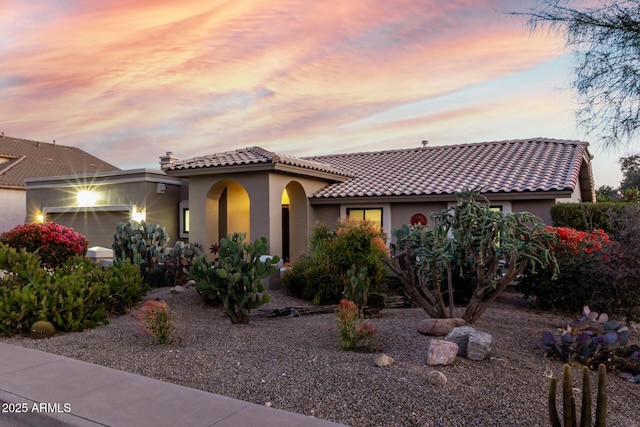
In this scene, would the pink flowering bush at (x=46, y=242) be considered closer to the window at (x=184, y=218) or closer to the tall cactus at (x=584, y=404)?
the window at (x=184, y=218)

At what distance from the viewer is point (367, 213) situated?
54.2 ft

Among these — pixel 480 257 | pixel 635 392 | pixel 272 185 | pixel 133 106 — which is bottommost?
pixel 635 392

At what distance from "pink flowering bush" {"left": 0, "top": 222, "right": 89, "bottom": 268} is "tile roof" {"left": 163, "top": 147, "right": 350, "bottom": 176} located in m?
3.94

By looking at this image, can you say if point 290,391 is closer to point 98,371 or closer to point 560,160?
point 98,371

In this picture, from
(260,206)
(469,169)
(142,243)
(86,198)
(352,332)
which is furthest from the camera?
(86,198)

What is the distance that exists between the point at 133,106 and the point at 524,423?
16033mm

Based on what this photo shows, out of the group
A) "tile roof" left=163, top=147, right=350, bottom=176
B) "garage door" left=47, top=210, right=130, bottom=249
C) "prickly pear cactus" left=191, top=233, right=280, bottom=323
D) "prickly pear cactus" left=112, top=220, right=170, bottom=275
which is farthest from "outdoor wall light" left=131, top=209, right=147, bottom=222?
"prickly pear cactus" left=191, top=233, right=280, bottom=323

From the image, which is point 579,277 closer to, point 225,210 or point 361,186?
point 361,186

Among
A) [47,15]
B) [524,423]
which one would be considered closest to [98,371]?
[524,423]

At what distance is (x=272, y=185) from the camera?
14.8 m

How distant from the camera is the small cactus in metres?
7.76

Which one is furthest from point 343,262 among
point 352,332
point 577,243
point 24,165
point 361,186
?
point 24,165

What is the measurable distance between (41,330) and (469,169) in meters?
13.6

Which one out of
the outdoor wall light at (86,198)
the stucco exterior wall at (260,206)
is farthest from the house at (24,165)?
the stucco exterior wall at (260,206)
